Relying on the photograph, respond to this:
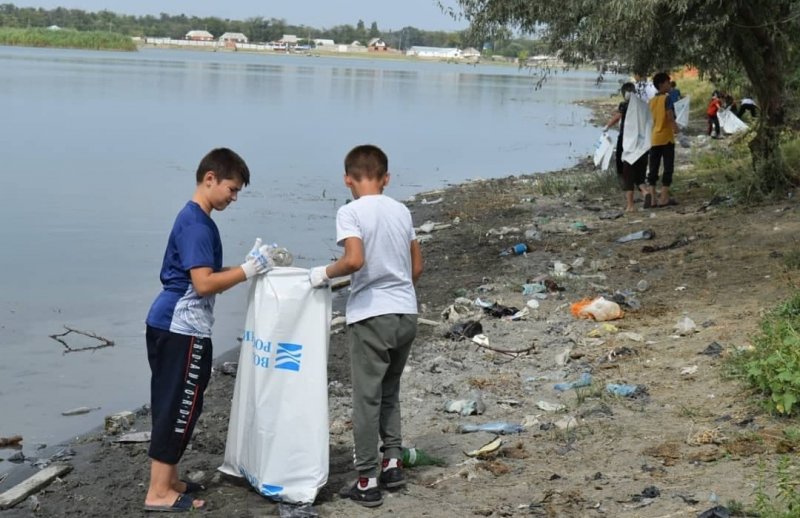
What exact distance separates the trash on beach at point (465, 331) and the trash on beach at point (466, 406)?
2031 mm

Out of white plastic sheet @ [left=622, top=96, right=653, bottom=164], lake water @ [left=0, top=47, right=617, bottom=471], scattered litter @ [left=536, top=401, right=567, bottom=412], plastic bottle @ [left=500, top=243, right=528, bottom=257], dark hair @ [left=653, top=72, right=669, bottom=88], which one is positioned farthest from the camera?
→ white plastic sheet @ [left=622, top=96, right=653, bottom=164]

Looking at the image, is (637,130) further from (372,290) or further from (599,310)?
(372,290)

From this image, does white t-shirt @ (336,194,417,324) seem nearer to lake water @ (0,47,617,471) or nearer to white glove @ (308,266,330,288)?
white glove @ (308,266,330,288)

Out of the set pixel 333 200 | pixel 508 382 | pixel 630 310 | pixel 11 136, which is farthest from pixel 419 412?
pixel 11 136

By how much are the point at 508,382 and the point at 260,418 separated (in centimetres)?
290

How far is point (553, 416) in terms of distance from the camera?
7156 millimetres

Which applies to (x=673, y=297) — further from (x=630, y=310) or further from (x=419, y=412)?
(x=419, y=412)

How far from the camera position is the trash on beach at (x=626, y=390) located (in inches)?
288

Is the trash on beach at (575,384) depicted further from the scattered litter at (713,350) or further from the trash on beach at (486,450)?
the trash on beach at (486,450)

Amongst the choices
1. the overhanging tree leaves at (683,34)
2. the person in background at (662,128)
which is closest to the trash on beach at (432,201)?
the overhanging tree leaves at (683,34)

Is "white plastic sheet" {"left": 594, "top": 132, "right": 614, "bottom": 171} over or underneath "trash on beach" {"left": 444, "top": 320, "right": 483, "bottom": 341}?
over

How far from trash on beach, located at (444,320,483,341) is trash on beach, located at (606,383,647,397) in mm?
2315

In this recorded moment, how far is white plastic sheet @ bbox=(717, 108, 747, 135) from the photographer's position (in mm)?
28109

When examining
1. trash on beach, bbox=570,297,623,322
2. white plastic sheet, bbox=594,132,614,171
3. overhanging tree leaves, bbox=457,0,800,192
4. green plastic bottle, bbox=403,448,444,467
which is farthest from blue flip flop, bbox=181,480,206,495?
white plastic sheet, bbox=594,132,614,171
